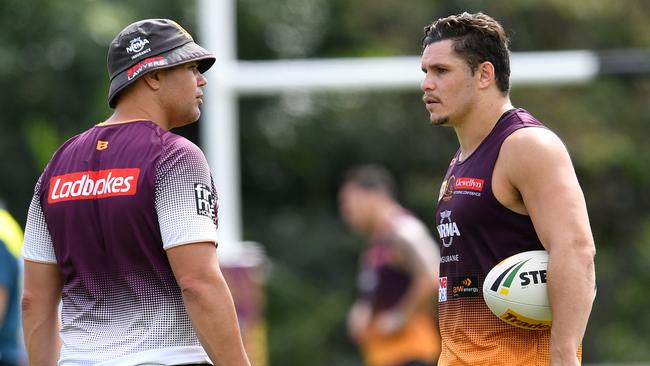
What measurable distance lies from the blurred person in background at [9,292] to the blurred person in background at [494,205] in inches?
120

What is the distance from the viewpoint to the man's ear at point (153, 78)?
14.8 ft

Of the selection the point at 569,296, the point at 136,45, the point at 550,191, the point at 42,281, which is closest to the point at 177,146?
the point at 136,45

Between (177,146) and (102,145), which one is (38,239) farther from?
(177,146)

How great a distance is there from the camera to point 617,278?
65.0ft

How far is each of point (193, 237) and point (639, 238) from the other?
16522 millimetres

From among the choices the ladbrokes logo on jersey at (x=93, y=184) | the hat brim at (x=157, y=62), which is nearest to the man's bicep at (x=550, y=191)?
the hat brim at (x=157, y=62)

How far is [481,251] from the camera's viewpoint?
4508 millimetres

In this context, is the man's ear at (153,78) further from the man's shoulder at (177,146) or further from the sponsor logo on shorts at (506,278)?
the sponsor logo on shorts at (506,278)

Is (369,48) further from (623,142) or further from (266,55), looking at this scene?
(623,142)

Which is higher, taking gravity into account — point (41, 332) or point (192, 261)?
point (192, 261)

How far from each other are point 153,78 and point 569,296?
1.65 m

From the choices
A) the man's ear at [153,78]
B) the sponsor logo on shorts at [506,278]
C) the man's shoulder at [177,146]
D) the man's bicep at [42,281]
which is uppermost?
the man's ear at [153,78]

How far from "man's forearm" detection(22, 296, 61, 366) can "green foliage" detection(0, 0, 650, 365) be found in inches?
526

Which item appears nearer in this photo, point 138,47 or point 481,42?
point 138,47
